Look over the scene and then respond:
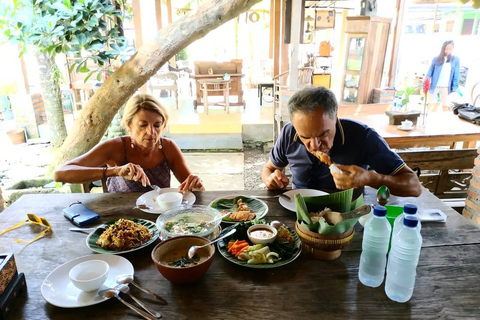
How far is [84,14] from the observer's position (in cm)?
306

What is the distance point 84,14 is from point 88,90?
5185mm

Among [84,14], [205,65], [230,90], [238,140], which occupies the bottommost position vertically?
[238,140]

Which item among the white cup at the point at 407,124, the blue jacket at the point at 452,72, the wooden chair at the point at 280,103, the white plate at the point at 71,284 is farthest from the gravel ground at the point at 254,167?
the blue jacket at the point at 452,72

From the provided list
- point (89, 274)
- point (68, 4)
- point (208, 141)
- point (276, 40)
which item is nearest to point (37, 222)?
point (89, 274)

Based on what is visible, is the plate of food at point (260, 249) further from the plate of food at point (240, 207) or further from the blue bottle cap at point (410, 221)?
the blue bottle cap at point (410, 221)

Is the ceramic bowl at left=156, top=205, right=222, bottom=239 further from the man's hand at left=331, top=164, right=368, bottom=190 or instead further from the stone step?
the stone step

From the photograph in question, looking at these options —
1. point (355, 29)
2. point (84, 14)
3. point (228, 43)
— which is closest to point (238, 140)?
point (355, 29)

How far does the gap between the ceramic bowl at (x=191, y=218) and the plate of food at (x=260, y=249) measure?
0.09 m

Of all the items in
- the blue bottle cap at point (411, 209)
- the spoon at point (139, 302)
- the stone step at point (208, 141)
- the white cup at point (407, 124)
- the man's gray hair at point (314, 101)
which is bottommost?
the stone step at point (208, 141)

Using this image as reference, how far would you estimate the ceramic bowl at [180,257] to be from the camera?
1.10 metres

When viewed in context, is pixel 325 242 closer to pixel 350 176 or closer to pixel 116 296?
pixel 350 176

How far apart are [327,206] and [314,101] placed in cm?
66

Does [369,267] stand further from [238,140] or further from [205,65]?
[205,65]

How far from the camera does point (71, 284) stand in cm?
114
